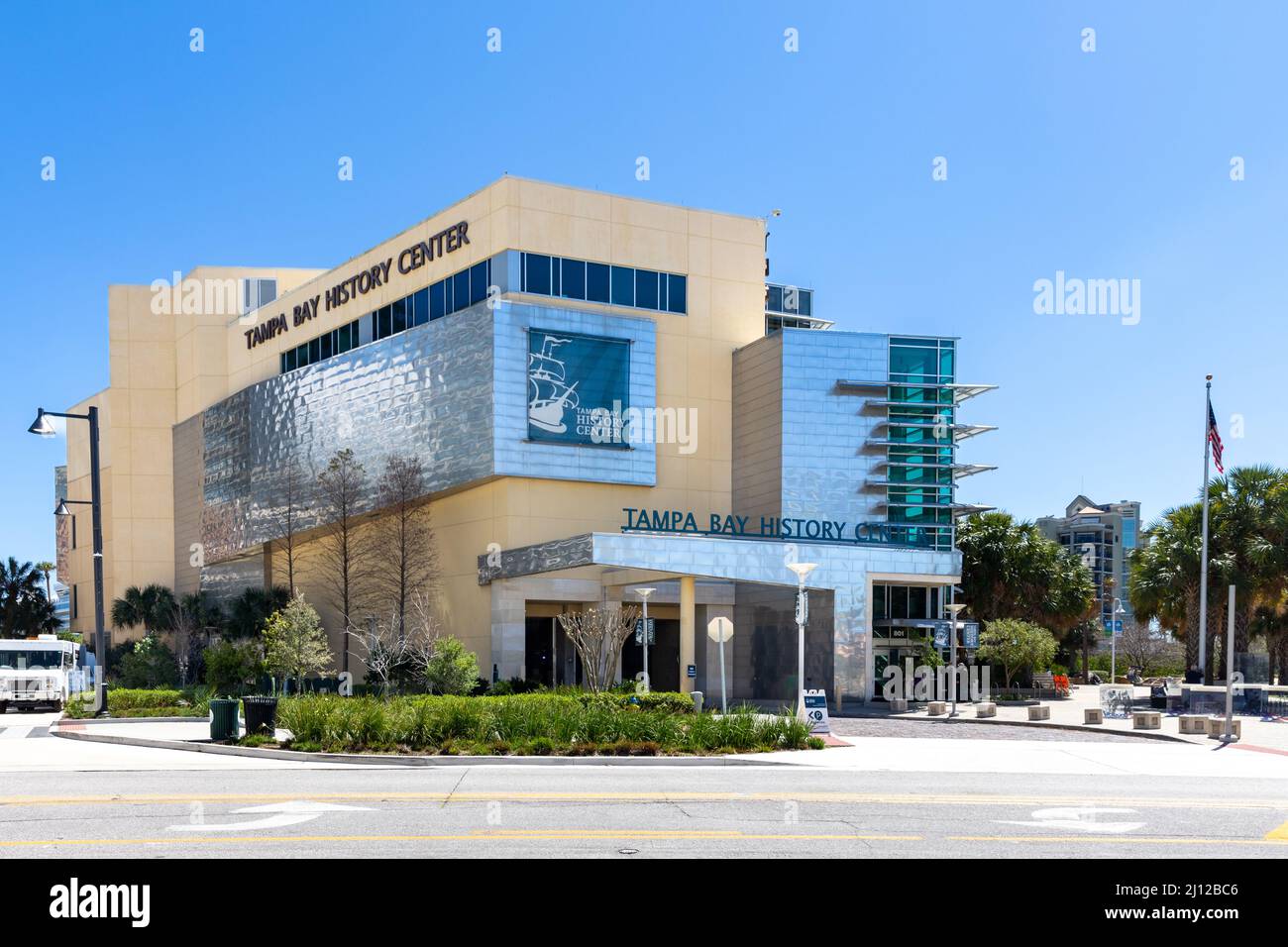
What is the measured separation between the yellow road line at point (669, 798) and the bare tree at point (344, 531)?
3917 centimetres

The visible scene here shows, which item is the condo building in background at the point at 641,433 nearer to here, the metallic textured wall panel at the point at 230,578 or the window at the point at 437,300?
the window at the point at 437,300

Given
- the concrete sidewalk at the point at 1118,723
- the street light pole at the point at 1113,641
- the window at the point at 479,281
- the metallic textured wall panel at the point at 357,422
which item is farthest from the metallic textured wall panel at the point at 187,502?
the street light pole at the point at 1113,641

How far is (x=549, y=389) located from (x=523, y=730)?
28549mm

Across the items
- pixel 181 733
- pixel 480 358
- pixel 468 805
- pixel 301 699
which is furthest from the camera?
pixel 480 358

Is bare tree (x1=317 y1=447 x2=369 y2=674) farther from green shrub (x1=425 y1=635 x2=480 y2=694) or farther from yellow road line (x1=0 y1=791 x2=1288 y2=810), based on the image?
yellow road line (x1=0 y1=791 x2=1288 y2=810)

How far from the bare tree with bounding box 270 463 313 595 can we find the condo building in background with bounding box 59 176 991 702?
251cm

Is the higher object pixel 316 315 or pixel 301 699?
pixel 316 315

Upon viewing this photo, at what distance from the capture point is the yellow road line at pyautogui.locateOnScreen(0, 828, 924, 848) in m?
11.6

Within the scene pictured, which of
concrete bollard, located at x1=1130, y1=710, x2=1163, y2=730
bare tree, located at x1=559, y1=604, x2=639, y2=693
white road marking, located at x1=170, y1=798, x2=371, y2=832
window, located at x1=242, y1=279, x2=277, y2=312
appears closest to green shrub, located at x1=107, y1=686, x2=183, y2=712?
bare tree, located at x1=559, y1=604, x2=639, y2=693

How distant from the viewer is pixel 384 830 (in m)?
12.3

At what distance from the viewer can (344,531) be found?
2148 inches
